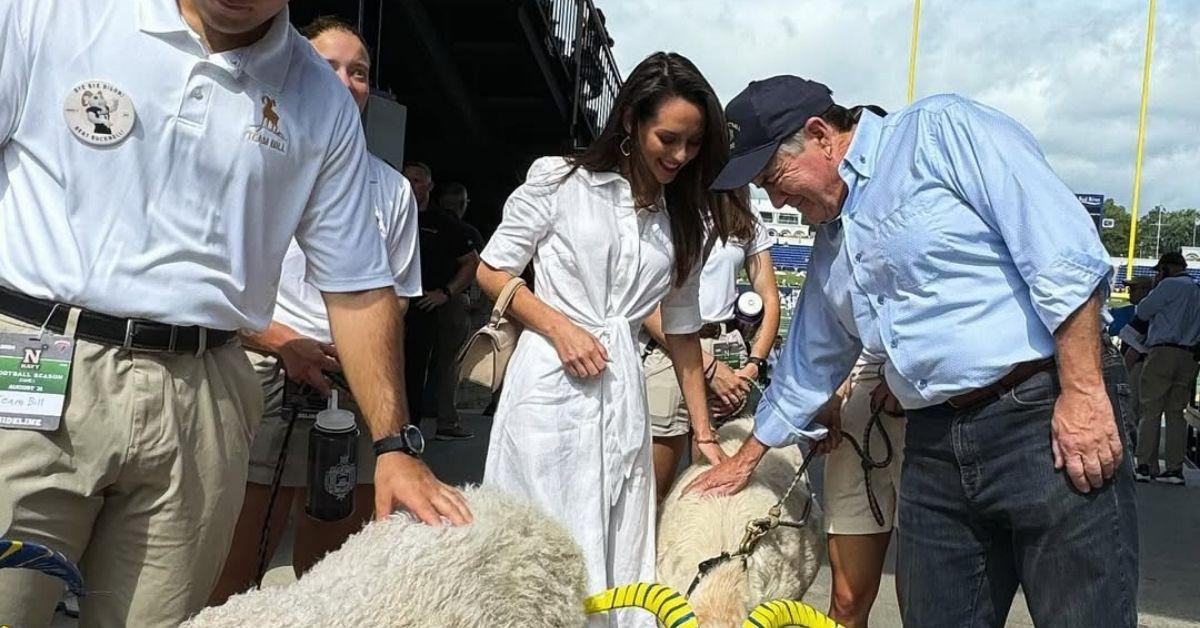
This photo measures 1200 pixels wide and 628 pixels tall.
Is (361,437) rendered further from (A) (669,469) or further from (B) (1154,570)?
(B) (1154,570)

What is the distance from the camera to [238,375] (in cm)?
206

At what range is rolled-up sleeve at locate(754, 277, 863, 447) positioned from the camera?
9.86 feet

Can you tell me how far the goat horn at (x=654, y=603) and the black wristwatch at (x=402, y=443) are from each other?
1.42 ft

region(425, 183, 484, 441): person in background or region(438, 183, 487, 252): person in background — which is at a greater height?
region(438, 183, 487, 252): person in background

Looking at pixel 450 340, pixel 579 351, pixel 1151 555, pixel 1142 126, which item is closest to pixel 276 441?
pixel 579 351

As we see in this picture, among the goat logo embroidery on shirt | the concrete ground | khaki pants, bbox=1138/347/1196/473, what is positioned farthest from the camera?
khaki pants, bbox=1138/347/1196/473

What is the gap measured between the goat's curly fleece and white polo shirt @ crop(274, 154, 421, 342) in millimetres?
1456

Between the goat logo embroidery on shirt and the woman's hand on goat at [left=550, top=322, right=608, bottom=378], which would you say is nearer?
the goat logo embroidery on shirt

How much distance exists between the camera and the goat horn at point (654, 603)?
171 cm

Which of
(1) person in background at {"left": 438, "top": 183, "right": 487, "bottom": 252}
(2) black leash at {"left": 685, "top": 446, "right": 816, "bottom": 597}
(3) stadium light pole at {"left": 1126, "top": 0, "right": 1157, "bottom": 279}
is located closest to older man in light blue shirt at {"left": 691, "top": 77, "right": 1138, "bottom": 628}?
(2) black leash at {"left": 685, "top": 446, "right": 816, "bottom": 597}

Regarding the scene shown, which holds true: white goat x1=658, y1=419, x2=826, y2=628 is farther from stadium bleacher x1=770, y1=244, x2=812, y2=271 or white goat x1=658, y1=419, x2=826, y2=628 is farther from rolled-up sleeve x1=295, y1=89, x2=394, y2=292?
stadium bleacher x1=770, y1=244, x2=812, y2=271

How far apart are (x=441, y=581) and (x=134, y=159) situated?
0.91 meters

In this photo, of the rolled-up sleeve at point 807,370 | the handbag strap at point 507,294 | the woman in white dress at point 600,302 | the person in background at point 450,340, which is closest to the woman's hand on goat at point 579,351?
the woman in white dress at point 600,302

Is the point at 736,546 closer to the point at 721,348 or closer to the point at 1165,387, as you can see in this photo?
the point at 721,348
